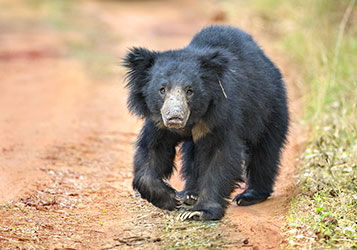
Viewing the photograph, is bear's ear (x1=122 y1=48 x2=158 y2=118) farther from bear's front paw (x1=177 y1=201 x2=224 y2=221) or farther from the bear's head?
bear's front paw (x1=177 y1=201 x2=224 y2=221)

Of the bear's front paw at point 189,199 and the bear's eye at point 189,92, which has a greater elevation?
the bear's eye at point 189,92

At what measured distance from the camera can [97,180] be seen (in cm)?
595

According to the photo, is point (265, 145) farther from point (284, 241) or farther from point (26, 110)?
point (26, 110)

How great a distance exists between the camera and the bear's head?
457 centimetres

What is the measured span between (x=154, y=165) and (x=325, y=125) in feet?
8.91

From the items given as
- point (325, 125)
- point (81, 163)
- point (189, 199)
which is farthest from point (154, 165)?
point (325, 125)

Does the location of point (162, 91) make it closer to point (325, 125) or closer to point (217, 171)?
point (217, 171)

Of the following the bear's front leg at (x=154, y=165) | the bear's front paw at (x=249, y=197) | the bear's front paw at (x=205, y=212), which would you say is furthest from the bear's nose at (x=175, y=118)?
the bear's front paw at (x=249, y=197)

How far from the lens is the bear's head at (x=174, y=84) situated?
4.57 m

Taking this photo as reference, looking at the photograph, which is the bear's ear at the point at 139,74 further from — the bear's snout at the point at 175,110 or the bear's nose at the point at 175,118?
the bear's nose at the point at 175,118

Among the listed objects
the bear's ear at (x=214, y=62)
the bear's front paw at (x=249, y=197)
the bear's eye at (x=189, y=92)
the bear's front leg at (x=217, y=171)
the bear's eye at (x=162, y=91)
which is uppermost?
the bear's ear at (x=214, y=62)

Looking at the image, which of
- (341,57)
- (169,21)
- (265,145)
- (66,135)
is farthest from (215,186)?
(169,21)

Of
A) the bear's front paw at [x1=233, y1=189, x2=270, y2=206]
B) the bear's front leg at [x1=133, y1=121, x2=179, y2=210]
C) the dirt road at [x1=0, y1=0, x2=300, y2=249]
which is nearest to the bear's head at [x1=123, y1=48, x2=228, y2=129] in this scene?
the bear's front leg at [x1=133, y1=121, x2=179, y2=210]

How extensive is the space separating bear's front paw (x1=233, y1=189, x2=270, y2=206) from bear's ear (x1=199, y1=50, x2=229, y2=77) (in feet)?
3.84
